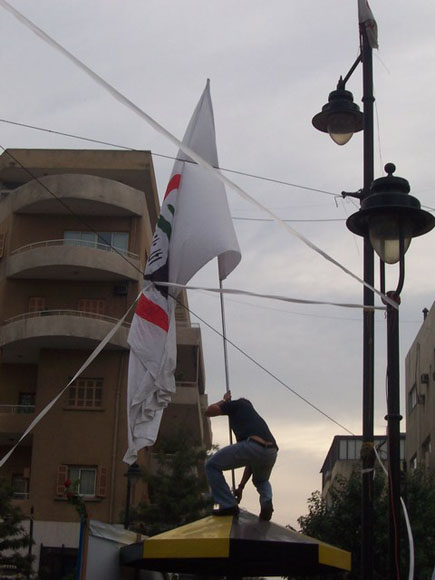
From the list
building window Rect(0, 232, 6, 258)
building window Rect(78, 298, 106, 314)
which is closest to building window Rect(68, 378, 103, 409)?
building window Rect(78, 298, 106, 314)

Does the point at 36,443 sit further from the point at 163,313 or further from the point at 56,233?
the point at 163,313

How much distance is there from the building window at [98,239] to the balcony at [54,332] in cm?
→ 275

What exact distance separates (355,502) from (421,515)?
2.06 m

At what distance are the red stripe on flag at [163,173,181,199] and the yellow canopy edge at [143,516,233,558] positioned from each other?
4660mm

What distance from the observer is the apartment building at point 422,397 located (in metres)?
40.2

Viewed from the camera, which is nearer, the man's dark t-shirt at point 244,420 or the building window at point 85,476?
the man's dark t-shirt at point 244,420

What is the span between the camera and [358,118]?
13.0 meters

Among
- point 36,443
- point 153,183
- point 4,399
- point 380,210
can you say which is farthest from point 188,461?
point 380,210

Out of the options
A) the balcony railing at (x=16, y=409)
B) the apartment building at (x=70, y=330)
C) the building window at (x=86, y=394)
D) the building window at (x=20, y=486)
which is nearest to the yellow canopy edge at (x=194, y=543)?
the apartment building at (x=70, y=330)

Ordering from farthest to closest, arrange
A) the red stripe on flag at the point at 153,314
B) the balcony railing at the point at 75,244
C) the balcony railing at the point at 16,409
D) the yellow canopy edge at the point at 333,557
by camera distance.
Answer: the balcony railing at the point at 75,244
the balcony railing at the point at 16,409
the red stripe on flag at the point at 153,314
the yellow canopy edge at the point at 333,557

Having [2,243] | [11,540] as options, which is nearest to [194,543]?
[11,540]

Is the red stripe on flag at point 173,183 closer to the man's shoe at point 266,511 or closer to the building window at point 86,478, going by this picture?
the man's shoe at point 266,511

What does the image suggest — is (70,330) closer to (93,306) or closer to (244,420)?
(93,306)

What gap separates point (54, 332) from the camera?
3884 centimetres
